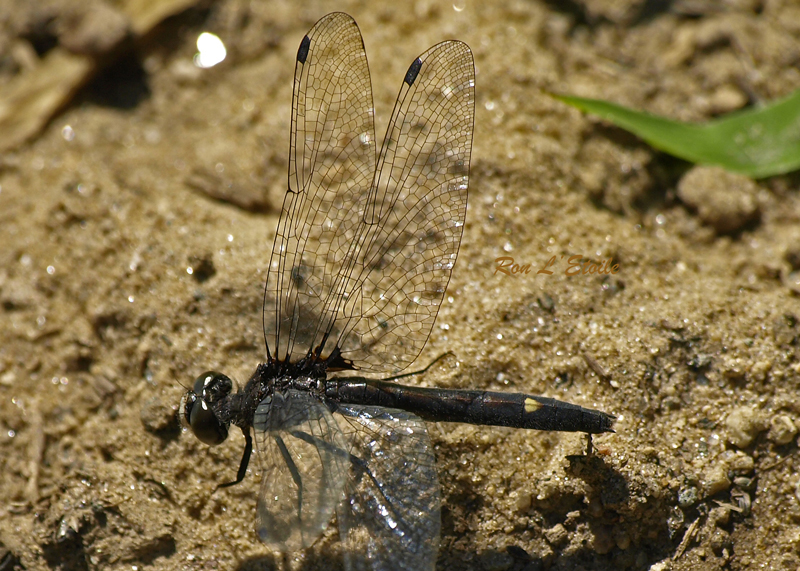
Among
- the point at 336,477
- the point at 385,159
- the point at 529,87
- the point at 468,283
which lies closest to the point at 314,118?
the point at 385,159

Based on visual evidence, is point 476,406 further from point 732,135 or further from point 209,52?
point 209,52

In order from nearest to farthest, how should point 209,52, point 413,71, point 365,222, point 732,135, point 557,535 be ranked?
point 557,535, point 413,71, point 365,222, point 732,135, point 209,52

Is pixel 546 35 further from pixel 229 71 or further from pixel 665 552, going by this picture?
pixel 665 552

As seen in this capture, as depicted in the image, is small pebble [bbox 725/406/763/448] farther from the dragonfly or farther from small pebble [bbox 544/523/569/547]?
small pebble [bbox 544/523/569/547]

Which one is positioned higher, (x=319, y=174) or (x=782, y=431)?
(x=319, y=174)

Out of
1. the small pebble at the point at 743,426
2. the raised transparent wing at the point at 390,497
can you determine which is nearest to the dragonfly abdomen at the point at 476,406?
the raised transparent wing at the point at 390,497

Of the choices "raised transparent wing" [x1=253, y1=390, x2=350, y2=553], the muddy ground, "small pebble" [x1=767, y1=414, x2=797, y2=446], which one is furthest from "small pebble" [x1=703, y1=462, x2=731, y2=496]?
"raised transparent wing" [x1=253, y1=390, x2=350, y2=553]

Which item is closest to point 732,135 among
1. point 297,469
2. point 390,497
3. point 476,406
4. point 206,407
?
point 476,406
